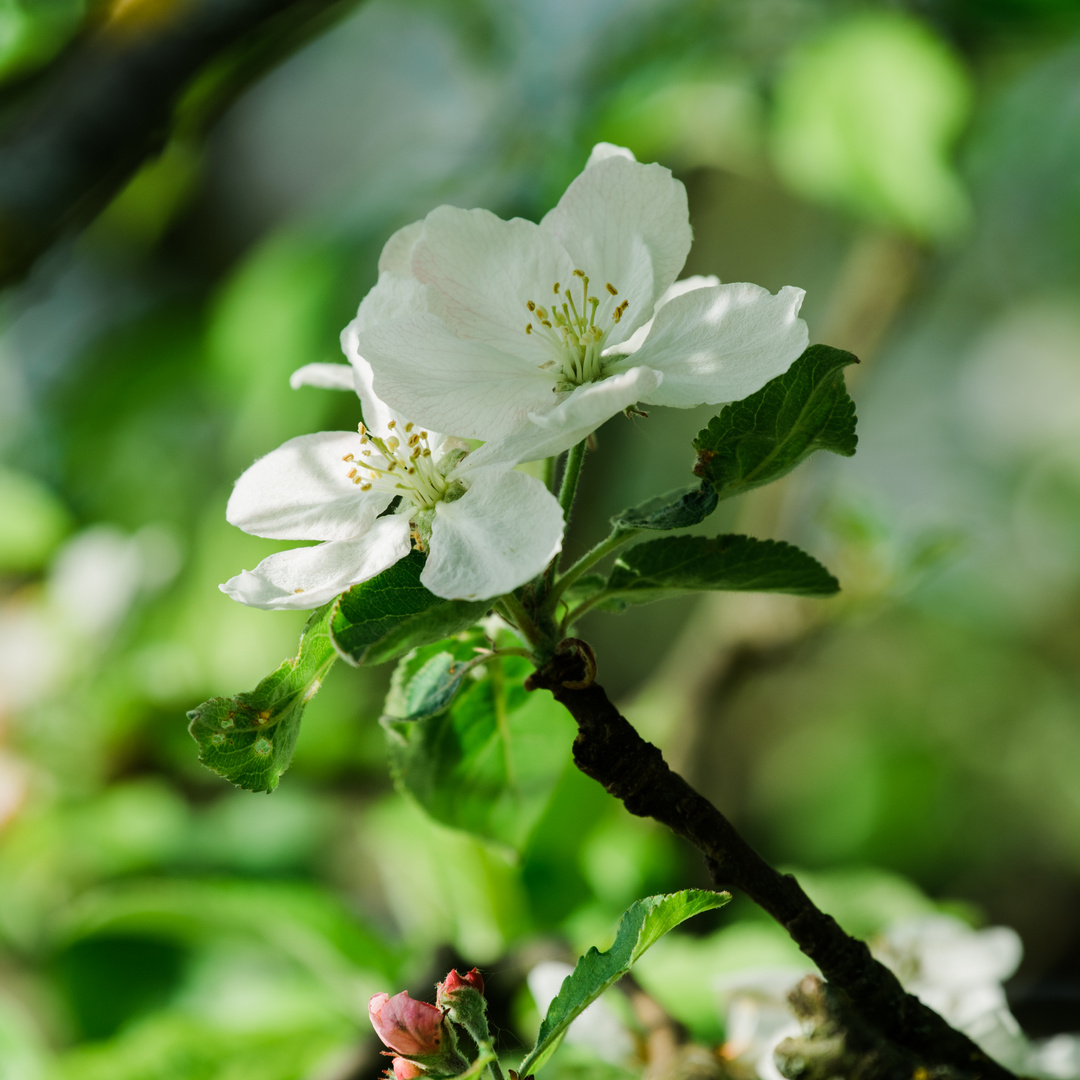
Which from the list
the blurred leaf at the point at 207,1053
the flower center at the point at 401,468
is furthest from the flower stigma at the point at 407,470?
the blurred leaf at the point at 207,1053

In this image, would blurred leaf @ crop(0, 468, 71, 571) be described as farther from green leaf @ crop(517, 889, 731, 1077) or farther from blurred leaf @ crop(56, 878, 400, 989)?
green leaf @ crop(517, 889, 731, 1077)

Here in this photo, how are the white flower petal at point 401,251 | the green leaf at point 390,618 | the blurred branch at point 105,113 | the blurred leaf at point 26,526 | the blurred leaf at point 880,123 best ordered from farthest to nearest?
the blurred leaf at point 26,526
the blurred leaf at point 880,123
the blurred branch at point 105,113
the white flower petal at point 401,251
the green leaf at point 390,618

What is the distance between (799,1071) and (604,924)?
56 centimetres

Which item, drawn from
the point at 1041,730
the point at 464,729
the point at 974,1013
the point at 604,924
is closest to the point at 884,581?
the point at 604,924

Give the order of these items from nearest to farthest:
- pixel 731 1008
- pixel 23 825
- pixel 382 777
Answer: pixel 731 1008 → pixel 23 825 → pixel 382 777

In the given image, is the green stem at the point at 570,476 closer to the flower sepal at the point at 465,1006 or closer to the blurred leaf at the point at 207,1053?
the flower sepal at the point at 465,1006

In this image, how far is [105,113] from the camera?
87 cm

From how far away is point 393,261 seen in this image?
463mm

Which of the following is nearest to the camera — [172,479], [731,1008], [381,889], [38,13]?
[731,1008]

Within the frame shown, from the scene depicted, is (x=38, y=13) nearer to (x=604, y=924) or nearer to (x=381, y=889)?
(x=604, y=924)

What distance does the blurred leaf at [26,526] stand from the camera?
1.46 metres

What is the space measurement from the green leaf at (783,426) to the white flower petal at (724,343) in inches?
0.5

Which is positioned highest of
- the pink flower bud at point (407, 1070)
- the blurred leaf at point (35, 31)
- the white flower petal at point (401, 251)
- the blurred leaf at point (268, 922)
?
the blurred leaf at point (35, 31)

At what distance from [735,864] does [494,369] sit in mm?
227
